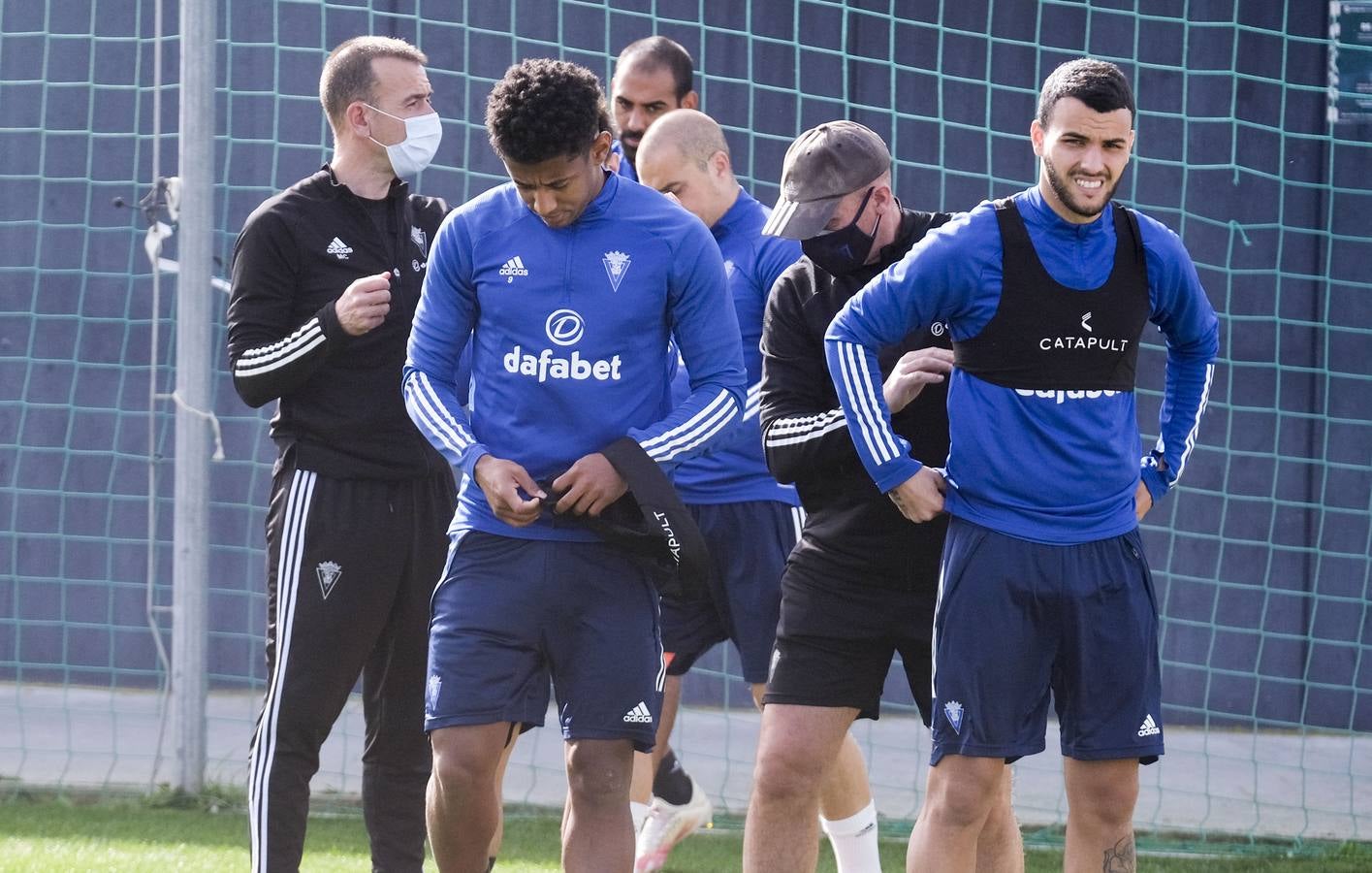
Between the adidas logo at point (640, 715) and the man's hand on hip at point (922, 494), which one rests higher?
the man's hand on hip at point (922, 494)

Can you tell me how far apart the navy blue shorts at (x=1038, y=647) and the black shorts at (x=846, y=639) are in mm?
286

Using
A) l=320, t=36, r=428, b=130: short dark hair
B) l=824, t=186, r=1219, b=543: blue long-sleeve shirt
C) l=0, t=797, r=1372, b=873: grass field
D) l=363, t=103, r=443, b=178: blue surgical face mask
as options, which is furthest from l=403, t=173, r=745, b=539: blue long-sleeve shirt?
l=0, t=797, r=1372, b=873: grass field

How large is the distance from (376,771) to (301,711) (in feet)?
0.94

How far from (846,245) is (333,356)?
1.20m

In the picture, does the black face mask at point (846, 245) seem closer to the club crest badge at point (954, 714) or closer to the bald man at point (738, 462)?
the bald man at point (738, 462)

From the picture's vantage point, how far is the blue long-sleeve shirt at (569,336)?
3.52 meters

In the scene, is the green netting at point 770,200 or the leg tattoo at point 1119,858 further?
the green netting at point 770,200

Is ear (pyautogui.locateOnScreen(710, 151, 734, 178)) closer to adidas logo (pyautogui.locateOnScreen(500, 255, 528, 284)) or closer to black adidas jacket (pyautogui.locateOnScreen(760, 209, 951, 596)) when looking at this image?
black adidas jacket (pyautogui.locateOnScreen(760, 209, 951, 596))

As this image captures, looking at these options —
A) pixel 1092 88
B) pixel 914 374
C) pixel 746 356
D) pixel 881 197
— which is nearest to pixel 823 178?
pixel 881 197

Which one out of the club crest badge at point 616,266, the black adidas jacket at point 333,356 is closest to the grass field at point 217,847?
the black adidas jacket at point 333,356

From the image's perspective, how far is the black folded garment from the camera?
3436 mm

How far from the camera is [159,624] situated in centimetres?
736

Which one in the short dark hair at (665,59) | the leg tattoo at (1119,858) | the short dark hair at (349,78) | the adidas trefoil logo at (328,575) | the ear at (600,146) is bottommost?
the leg tattoo at (1119,858)

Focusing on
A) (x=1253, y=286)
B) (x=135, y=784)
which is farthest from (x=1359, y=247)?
(x=135, y=784)
